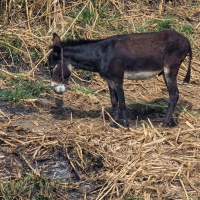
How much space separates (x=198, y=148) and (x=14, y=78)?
3.69 m

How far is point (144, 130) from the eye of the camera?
8039 millimetres

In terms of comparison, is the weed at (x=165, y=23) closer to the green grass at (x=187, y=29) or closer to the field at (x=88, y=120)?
the field at (x=88, y=120)

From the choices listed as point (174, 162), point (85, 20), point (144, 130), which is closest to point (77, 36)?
point (85, 20)

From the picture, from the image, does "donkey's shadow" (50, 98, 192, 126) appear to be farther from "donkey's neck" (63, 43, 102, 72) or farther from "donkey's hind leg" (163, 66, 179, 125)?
"donkey's neck" (63, 43, 102, 72)

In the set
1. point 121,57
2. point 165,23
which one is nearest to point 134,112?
point 121,57

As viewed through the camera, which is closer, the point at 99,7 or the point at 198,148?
the point at 198,148

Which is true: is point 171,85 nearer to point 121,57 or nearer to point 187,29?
point 121,57

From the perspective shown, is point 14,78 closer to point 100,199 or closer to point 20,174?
point 20,174

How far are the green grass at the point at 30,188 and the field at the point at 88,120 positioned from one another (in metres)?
0.01

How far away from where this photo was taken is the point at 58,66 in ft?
27.9

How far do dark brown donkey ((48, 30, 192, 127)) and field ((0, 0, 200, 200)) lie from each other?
55 centimetres

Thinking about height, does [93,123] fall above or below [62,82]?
below

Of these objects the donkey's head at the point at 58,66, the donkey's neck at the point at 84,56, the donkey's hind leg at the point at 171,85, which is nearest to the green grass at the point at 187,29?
the donkey's hind leg at the point at 171,85

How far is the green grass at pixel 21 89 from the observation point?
9352 millimetres
